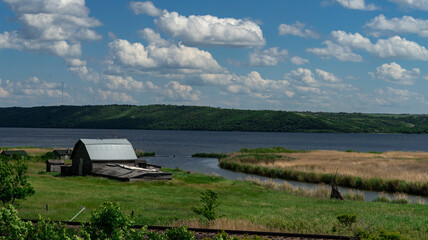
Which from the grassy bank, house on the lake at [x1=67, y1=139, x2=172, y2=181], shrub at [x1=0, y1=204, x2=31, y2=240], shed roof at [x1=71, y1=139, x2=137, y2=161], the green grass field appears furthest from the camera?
shed roof at [x1=71, y1=139, x2=137, y2=161]

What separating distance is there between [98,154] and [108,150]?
1.74 metres

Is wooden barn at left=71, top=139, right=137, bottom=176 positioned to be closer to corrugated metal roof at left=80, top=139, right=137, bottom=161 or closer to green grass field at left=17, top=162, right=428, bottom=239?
corrugated metal roof at left=80, top=139, right=137, bottom=161

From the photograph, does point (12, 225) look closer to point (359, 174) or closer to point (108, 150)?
point (108, 150)

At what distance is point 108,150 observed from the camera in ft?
198

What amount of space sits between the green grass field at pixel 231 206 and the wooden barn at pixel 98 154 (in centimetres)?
982

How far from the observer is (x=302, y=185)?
2180 inches

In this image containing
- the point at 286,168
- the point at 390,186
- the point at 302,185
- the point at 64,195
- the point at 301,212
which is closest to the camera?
the point at 301,212

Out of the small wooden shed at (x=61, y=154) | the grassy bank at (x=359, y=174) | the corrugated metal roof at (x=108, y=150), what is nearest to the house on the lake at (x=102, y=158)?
the corrugated metal roof at (x=108, y=150)

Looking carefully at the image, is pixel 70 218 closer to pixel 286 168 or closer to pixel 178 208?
pixel 178 208

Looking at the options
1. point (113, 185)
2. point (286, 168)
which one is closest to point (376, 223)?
point (113, 185)

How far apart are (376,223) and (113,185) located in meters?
27.4

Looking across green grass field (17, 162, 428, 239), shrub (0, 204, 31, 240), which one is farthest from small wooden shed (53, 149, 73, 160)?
shrub (0, 204, 31, 240)

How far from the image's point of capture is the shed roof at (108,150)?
58875mm

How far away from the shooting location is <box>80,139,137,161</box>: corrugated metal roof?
58.9m
